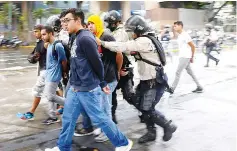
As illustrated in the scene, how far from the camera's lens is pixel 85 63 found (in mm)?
3551

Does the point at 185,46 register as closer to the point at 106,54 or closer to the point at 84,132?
the point at 106,54

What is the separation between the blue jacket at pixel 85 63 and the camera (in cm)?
348

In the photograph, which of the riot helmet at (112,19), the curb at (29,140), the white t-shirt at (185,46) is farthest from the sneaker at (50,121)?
the white t-shirt at (185,46)

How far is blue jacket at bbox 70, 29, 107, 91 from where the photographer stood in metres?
3.48

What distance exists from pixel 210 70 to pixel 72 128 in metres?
8.96

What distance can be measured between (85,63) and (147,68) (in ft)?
3.44

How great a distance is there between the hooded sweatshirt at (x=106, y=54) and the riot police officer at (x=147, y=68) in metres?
0.29

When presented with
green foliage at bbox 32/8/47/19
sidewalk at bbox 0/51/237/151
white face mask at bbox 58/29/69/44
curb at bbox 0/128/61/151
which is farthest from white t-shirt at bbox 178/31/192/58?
green foliage at bbox 32/8/47/19

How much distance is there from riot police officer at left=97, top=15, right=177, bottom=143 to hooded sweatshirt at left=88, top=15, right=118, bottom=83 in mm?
293

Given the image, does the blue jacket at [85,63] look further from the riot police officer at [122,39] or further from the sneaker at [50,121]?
the sneaker at [50,121]

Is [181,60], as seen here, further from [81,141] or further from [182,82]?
[81,141]

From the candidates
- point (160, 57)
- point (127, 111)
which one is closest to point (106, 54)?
point (160, 57)

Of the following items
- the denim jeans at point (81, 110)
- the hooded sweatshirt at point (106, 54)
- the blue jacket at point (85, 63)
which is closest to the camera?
the blue jacket at point (85, 63)

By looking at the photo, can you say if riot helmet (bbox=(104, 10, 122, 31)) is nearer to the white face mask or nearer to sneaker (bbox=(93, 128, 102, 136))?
the white face mask
